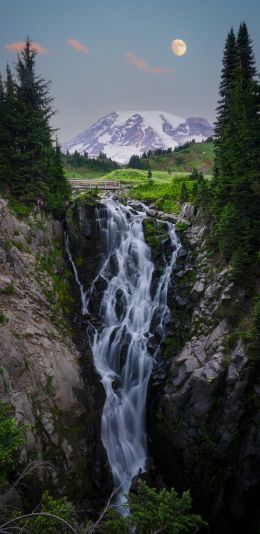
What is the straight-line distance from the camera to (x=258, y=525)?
43.8 feet

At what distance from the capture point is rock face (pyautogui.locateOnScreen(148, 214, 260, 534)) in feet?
47.8

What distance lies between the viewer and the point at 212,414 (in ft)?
52.9

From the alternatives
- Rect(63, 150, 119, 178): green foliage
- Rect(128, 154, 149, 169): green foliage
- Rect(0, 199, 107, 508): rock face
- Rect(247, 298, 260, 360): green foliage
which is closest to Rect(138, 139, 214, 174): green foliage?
Rect(128, 154, 149, 169): green foliage

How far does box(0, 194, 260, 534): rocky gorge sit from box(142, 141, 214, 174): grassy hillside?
69.7 m

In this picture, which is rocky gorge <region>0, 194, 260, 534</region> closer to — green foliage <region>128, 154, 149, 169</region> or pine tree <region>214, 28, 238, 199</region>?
pine tree <region>214, 28, 238, 199</region>

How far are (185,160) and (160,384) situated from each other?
81.8 metres

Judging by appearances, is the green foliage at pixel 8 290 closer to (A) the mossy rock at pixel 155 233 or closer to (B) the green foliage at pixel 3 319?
(B) the green foliage at pixel 3 319

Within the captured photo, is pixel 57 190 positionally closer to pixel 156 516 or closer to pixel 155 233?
pixel 155 233

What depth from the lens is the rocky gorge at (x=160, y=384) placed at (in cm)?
1463

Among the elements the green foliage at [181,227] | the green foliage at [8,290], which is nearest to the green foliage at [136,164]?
the green foliage at [181,227]

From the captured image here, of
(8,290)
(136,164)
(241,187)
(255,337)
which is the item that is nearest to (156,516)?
(255,337)

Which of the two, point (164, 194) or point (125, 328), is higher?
point (164, 194)

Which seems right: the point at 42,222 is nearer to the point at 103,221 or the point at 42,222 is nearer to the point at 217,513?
the point at 103,221

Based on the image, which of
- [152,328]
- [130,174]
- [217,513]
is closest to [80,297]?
[152,328]
